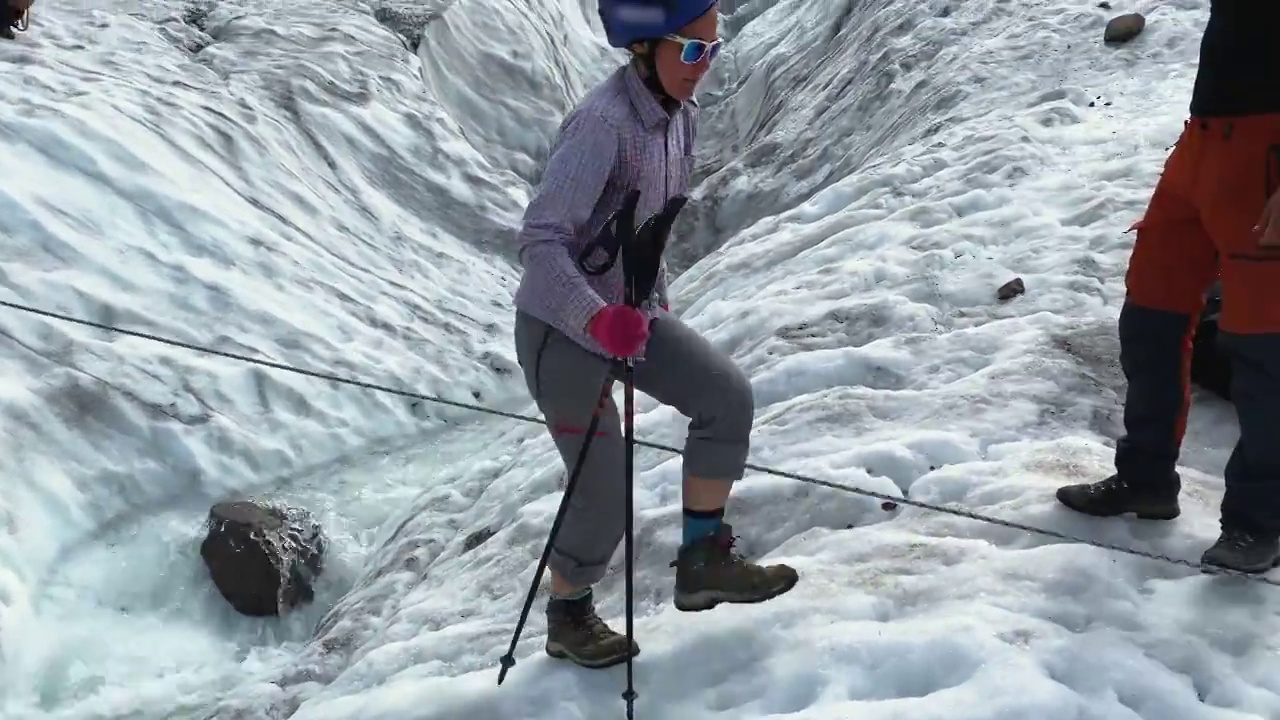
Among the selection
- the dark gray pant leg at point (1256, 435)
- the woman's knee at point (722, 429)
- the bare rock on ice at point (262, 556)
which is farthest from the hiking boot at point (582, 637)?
the bare rock on ice at point (262, 556)

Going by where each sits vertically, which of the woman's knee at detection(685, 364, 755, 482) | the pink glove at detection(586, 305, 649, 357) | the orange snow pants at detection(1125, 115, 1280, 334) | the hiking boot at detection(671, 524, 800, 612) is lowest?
the hiking boot at detection(671, 524, 800, 612)

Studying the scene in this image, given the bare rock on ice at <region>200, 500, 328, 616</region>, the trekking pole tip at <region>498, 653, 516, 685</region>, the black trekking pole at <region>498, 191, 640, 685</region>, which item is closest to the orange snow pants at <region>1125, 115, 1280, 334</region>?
the black trekking pole at <region>498, 191, 640, 685</region>

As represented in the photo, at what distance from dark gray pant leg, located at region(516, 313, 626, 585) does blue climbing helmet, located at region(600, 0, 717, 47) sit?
2.95 feet

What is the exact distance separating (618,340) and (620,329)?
32 millimetres

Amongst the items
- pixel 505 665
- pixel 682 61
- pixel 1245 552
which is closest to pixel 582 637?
pixel 505 665

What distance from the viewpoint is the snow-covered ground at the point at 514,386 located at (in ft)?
11.4

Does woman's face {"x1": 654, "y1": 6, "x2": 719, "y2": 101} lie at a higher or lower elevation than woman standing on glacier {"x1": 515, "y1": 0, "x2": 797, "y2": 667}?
higher

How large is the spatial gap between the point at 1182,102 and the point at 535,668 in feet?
25.6

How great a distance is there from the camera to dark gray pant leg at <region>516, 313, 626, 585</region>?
127 inches

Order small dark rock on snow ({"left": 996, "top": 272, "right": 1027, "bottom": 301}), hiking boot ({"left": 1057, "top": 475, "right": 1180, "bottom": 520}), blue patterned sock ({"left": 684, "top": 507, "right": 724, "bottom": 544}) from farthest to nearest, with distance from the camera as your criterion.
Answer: small dark rock on snow ({"left": 996, "top": 272, "right": 1027, "bottom": 301}), hiking boot ({"left": 1057, "top": 475, "right": 1180, "bottom": 520}), blue patterned sock ({"left": 684, "top": 507, "right": 724, "bottom": 544})

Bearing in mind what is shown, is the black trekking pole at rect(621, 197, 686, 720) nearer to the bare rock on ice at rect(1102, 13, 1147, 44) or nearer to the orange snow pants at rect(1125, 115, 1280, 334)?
the orange snow pants at rect(1125, 115, 1280, 334)

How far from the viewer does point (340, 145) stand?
44.1ft

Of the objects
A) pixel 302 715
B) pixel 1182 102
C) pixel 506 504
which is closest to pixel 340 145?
pixel 506 504

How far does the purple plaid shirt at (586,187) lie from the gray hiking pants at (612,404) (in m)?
0.09
